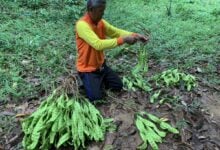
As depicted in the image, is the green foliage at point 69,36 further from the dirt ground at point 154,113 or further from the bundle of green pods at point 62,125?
the bundle of green pods at point 62,125

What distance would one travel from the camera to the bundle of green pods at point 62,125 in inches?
158

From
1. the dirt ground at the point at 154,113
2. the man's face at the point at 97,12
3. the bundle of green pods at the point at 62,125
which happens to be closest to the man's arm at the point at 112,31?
the man's face at the point at 97,12

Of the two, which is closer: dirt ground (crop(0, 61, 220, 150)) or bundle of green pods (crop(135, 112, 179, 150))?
bundle of green pods (crop(135, 112, 179, 150))

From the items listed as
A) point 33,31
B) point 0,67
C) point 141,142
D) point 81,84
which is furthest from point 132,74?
point 33,31

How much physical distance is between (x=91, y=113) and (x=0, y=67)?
2115 millimetres

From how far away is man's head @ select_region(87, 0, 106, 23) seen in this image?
454 centimetres

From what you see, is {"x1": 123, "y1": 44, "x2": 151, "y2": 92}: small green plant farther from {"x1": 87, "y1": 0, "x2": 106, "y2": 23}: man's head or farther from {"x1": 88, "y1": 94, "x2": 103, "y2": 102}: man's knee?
{"x1": 87, "y1": 0, "x2": 106, "y2": 23}: man's head

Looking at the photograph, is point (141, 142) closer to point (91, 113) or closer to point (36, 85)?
point (91, 113)

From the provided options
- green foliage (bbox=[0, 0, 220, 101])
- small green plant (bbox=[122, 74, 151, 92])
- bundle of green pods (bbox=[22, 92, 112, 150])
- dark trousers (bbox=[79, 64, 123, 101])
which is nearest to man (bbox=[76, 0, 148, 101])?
dark trousers (bbox=[79, 64, 123, 101])

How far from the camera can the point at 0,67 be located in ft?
19.3

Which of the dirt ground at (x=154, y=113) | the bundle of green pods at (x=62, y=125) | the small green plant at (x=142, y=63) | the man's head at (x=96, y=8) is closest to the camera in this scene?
the bundle of green pods at (x=62, y=125)

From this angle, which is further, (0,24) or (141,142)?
(0,24)

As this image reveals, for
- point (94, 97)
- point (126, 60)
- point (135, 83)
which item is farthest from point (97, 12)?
point (126, 60)

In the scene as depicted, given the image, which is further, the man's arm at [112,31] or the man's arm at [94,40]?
the man's arm at [112,31]
